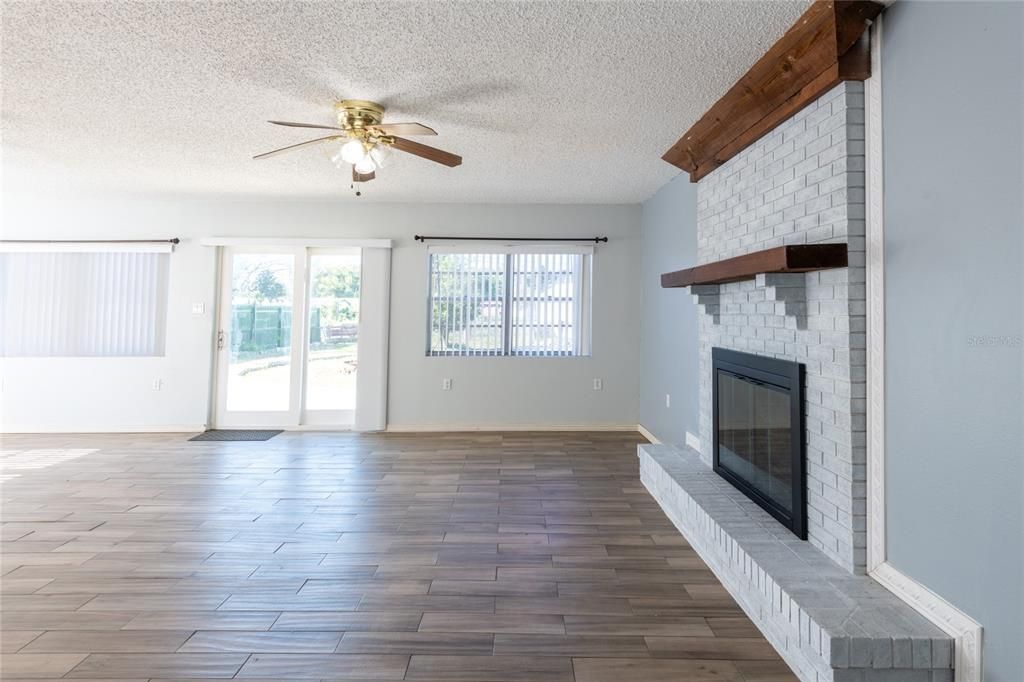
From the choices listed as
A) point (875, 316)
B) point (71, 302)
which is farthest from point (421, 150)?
point (71, 302)

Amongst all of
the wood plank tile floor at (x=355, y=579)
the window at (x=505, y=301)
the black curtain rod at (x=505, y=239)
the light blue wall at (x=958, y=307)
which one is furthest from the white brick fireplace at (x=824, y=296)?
the window at (x=505, y=301)

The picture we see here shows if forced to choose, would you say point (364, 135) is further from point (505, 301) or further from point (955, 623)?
point (955, 623)

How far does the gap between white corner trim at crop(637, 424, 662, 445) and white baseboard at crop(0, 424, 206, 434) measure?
4.63m

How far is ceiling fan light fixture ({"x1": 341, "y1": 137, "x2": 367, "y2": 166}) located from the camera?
2596 millimetres

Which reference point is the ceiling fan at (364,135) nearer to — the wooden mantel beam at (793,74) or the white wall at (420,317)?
the wooden mantel beam at (793,74)

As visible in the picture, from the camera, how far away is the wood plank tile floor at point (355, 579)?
1634 millimetres

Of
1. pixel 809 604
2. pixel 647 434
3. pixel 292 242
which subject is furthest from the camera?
pixel 292 242

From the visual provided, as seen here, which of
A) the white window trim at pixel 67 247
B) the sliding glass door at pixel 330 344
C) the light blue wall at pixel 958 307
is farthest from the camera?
the sliding glass door at pixel 330 344

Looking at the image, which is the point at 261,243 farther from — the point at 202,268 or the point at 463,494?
the point at 463,494

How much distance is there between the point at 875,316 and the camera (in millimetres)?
1712

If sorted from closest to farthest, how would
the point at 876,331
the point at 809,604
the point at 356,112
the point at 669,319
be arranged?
1. the point at 809,604
2. the point at 876,331
3. the point at 356,112
4. the point at 669,319

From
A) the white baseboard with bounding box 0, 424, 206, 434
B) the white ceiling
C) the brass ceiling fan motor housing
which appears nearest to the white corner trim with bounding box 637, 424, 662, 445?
the white ceiling

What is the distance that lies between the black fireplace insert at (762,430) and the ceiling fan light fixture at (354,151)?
241 cm

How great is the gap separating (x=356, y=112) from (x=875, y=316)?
271cm
